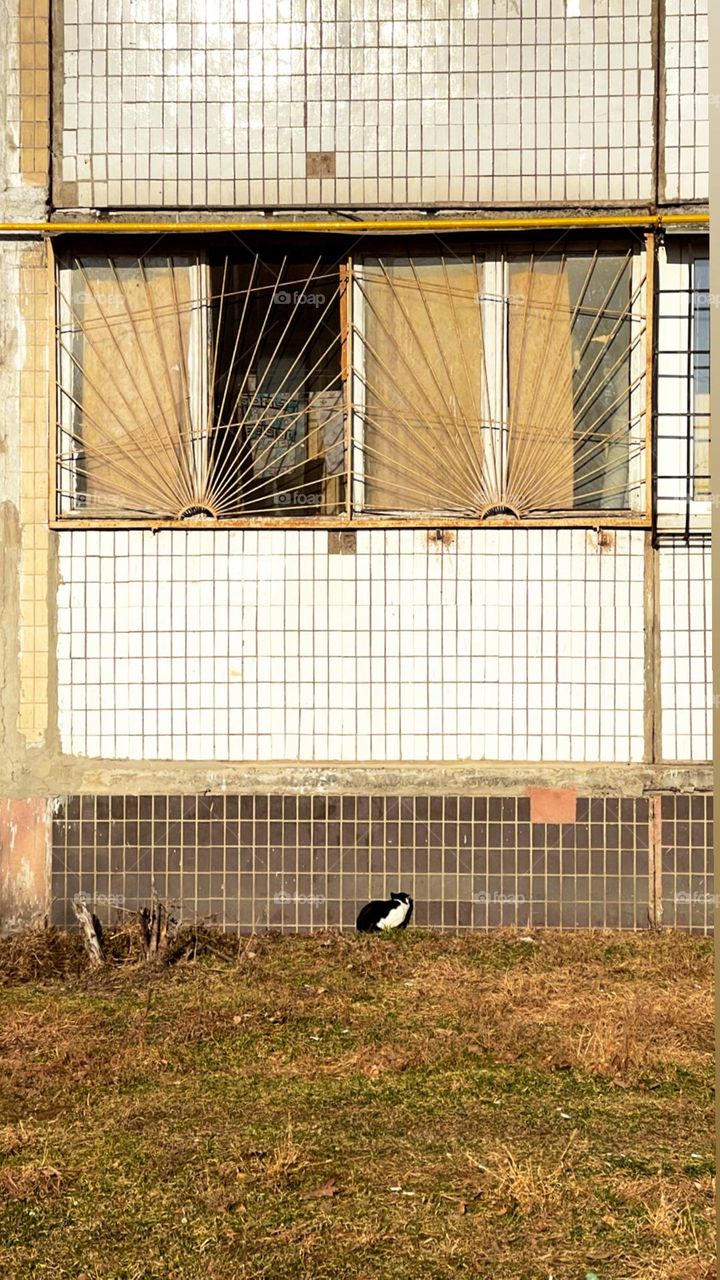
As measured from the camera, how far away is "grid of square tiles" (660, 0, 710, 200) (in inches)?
274

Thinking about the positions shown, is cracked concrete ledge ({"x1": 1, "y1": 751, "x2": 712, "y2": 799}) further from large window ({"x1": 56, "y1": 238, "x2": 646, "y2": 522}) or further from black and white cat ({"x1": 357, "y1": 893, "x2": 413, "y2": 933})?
large window ({"x1": 56, "y1": 238, "x2": 646, "y2": 522})

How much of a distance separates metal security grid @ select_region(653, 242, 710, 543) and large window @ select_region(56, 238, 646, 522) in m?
0.14

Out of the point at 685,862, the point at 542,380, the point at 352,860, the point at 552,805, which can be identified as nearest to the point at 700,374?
the point at 542,380

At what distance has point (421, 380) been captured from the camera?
721 cm

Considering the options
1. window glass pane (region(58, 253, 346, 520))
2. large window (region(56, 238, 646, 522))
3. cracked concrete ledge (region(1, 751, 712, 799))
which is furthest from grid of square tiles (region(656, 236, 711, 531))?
window glass pane (region(58, 253, 346, 520))

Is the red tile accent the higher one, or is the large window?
the large window

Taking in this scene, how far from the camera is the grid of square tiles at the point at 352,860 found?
7027 mm

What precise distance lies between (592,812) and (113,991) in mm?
2798

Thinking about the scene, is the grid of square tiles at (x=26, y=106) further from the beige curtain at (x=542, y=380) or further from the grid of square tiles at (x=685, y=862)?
the grid of square tiles at (x=685, y=862)

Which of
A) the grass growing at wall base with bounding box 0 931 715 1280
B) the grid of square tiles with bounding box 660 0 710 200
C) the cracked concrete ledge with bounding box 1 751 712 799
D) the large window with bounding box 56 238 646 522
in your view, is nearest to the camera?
the grass growing at wall base with bounding box 0 931 715 1280

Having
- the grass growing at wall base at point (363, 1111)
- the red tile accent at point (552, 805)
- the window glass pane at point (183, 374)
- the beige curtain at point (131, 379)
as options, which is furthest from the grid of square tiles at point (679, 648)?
the beige curtain at point (131, 379)

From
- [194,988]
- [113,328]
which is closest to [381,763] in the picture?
[194,988]

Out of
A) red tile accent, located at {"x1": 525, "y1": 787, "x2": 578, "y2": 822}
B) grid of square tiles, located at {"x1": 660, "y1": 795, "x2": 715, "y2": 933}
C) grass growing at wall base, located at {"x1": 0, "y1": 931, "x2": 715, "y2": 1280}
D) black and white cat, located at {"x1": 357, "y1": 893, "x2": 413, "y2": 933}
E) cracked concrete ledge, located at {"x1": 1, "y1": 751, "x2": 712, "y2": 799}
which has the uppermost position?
cracked concrete ledge, located at {"x1": 1, "y1": 751, "x2": 712, "y2": 799}

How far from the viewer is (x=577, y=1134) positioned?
14.4 ft
